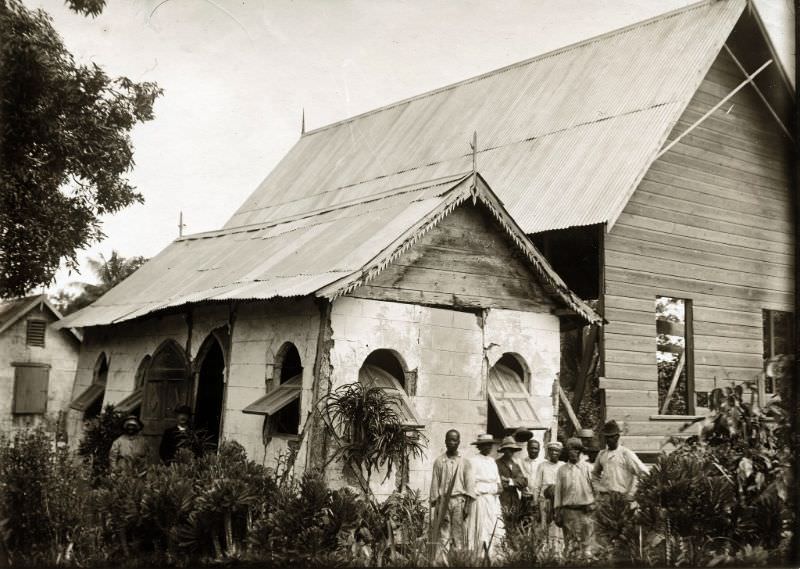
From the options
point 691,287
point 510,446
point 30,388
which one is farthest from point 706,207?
point 30,388

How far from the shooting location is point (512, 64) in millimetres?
23109

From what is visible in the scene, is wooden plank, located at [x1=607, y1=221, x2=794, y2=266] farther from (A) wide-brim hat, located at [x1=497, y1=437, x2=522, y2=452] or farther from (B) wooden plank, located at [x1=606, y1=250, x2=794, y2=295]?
(A) wide-brim hat, located at [x1=497, y1=437, x2=522, y2=452]

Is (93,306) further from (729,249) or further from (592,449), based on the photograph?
(729,249)

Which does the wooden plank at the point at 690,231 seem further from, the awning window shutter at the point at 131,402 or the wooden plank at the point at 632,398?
the awning window shutter at the point at 131,402

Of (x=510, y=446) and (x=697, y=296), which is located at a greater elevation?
(x=697, y=296)

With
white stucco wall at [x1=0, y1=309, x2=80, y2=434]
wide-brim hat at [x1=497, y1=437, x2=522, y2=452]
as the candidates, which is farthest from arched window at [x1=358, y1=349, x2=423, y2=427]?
white stucco wall at [x1=0, y1=309, x2=80, y2=434]

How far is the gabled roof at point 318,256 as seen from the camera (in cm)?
1246

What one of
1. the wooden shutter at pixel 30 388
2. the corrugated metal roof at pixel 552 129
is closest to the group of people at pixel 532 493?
the corrugated metal roof at pixel 552 129

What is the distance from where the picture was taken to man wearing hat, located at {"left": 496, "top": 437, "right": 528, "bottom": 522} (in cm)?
1214

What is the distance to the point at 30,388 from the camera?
2948 centimetres

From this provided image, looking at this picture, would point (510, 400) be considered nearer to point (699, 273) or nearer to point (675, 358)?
point (699, 273)

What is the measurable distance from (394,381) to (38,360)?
20.6 meters

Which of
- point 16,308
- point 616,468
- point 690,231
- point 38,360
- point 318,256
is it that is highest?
point 690,231

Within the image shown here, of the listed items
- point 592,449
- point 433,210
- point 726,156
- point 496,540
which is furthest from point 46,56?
point 726,156
